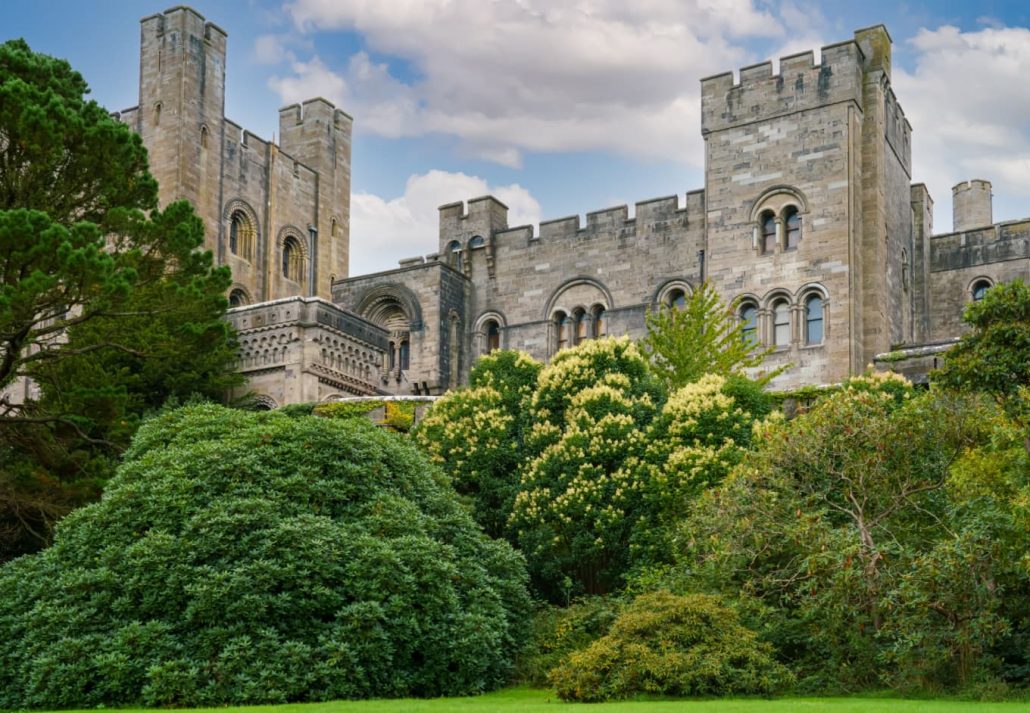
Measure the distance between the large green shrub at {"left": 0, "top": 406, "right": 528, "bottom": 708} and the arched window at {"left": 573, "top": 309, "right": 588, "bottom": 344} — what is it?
24306 mm

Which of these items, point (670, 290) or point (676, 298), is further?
point (676, 298)

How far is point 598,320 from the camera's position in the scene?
4281cm

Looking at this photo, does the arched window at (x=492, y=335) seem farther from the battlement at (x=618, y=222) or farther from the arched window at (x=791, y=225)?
the arched window at (x=791, y=225)

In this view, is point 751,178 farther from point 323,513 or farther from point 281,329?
point 323,513

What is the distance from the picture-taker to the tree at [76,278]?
2084cm

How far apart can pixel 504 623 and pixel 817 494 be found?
4497mm

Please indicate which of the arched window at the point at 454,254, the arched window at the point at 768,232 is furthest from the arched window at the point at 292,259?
the arched window at the point at 768,232

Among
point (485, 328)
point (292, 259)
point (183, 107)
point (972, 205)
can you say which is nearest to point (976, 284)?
point (972, 205)

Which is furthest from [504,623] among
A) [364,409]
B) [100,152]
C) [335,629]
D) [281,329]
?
[281,329]

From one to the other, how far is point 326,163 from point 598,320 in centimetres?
1487

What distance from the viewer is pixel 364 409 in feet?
98.5

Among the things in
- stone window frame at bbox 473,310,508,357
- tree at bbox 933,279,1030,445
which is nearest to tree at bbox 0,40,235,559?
tree at bbox 933,279,1030,445

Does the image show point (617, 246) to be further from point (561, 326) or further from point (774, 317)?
point (774, 317)

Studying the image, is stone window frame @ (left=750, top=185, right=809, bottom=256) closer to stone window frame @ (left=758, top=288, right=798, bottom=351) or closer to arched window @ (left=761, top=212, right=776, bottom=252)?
arched window @ (left=761, top=212, right=776, bottom=252)
